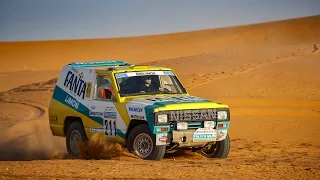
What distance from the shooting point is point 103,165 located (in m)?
11.8

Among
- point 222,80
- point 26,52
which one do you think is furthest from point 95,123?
point 26,52

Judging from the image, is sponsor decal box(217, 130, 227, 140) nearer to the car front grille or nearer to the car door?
the car front grille

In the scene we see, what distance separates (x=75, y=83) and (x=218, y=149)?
3149 millimetres

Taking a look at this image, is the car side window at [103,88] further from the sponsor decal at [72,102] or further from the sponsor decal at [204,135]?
the sponsor decal at [204,135]

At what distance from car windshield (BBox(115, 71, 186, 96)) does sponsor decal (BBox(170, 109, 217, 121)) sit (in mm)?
1313

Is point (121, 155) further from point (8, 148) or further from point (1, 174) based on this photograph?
point (8, 148)

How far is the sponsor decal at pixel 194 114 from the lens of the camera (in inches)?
503

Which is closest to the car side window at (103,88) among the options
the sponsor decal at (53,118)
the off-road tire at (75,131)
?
the off-road tire at (75,131)

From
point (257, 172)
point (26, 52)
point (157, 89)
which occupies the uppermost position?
point (26, 52)

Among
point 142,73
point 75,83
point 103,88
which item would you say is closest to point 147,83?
point 142,73

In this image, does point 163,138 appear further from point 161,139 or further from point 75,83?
point 75,83

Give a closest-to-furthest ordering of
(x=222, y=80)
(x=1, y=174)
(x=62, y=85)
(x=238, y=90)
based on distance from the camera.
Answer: (x=1, y=174)
(x=62, y=85)
(x=238, y=90)
(x=222, y=80)

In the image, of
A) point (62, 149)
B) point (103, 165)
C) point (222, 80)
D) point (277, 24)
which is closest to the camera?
point (103, 165)

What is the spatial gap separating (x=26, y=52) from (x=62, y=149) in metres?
65.2
